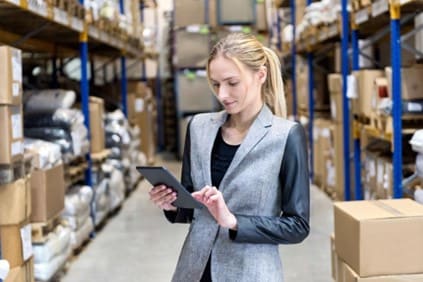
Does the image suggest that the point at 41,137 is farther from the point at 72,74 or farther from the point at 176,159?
the point at 176,159

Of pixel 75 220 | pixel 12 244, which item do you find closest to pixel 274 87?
pixel 12 244

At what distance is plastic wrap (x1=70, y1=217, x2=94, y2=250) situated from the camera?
5.09 metres

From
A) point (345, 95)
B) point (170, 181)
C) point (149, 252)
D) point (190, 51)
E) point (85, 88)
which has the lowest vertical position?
point (149, 252)

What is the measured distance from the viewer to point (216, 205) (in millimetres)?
1739

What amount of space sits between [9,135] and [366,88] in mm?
2932

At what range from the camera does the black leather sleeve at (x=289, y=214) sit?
1816mm

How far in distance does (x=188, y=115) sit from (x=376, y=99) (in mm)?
6947

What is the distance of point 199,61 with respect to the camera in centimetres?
1141

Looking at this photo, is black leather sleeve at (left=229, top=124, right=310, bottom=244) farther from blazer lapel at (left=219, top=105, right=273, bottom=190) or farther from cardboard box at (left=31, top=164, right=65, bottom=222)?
cardboard box at (left=31, top=164, right=65, bottom=222)

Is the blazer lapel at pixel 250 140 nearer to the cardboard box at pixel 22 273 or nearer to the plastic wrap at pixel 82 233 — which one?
the cardboard box at pixel 22 273

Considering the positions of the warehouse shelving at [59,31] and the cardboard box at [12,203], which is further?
the warehouse shelving at [59,31]

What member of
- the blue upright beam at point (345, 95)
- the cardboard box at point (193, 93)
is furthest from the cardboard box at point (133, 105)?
the blue upright beam at point (345, 95)

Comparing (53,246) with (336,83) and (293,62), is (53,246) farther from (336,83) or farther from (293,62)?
(293,62)

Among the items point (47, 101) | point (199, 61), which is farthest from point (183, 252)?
point (199, 61)
